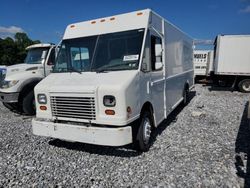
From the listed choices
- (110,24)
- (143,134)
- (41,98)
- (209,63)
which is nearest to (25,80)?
(41,98)

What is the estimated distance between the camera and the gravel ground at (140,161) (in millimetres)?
3764

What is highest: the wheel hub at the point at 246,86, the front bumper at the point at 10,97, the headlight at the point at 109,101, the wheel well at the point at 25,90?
the headlight at the point at 109,101

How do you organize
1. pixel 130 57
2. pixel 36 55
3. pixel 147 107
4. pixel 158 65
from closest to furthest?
1. pixel 130 57
2. pixel 147 107
3. pixel 158 65
4. pixel 36 55

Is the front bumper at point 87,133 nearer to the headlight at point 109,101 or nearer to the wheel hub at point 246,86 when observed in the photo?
the headlight at point 109,101

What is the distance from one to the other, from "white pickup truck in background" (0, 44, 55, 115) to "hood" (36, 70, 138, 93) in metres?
3.62

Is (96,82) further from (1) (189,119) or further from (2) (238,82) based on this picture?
(2) (238,82)

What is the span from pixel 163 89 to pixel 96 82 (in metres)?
2.29

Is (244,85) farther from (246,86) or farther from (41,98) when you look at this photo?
(41,98)

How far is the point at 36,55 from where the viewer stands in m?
9.04

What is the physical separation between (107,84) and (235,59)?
38.9 ft

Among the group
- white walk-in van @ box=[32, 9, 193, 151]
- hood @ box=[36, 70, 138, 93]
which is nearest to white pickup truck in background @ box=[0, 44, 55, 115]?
white walk-in van @ box=[32, 9, 193, 151]

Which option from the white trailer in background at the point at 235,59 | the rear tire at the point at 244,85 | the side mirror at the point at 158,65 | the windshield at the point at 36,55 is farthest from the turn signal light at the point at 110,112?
the rear tire at the point at 244,85

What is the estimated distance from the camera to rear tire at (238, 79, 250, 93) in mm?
13453

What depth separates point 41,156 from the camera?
482cm
